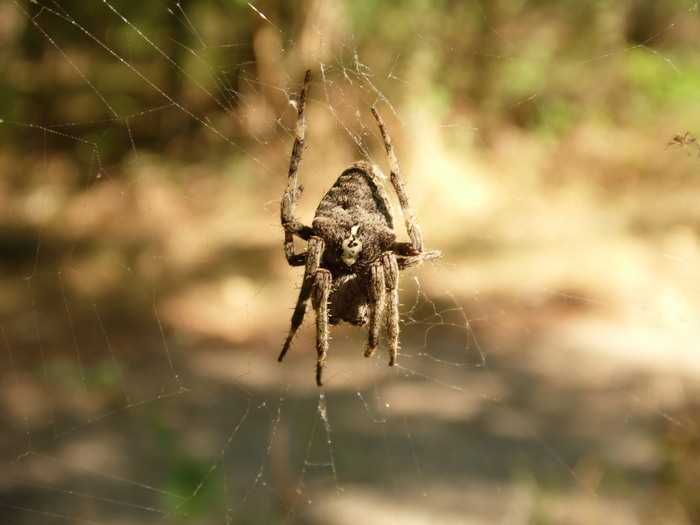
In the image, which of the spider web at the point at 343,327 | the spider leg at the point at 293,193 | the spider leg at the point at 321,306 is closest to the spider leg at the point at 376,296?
the spider leg at the point at 321,306

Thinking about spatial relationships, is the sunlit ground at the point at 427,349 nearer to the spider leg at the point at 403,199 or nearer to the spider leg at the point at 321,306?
the spider leg at the point at 321,306

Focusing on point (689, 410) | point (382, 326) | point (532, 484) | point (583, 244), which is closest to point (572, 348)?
point (689, 410)

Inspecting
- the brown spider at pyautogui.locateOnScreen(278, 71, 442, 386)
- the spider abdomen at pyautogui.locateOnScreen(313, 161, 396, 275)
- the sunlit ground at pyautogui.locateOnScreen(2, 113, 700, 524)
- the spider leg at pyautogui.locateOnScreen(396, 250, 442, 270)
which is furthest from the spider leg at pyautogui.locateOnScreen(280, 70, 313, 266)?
the sunlit ground at pyautogui.locateOnScreen(2, 113, 700, 524)

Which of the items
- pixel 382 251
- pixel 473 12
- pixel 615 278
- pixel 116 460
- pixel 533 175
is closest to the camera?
pixel 382 251

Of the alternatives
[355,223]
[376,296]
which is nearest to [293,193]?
[355,223]

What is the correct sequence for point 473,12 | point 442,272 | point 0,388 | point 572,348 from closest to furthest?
point 0,388 → point 572,348 → point 442,272 → point 473,12

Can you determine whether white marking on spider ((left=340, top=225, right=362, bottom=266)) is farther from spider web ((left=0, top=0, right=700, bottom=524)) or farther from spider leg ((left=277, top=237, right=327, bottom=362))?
spider web ((left=0, top=0, right=700, bottom=524))

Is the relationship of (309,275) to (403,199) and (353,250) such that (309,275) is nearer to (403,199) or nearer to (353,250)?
(353,250)

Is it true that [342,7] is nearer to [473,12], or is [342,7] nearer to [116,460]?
[473,12]
